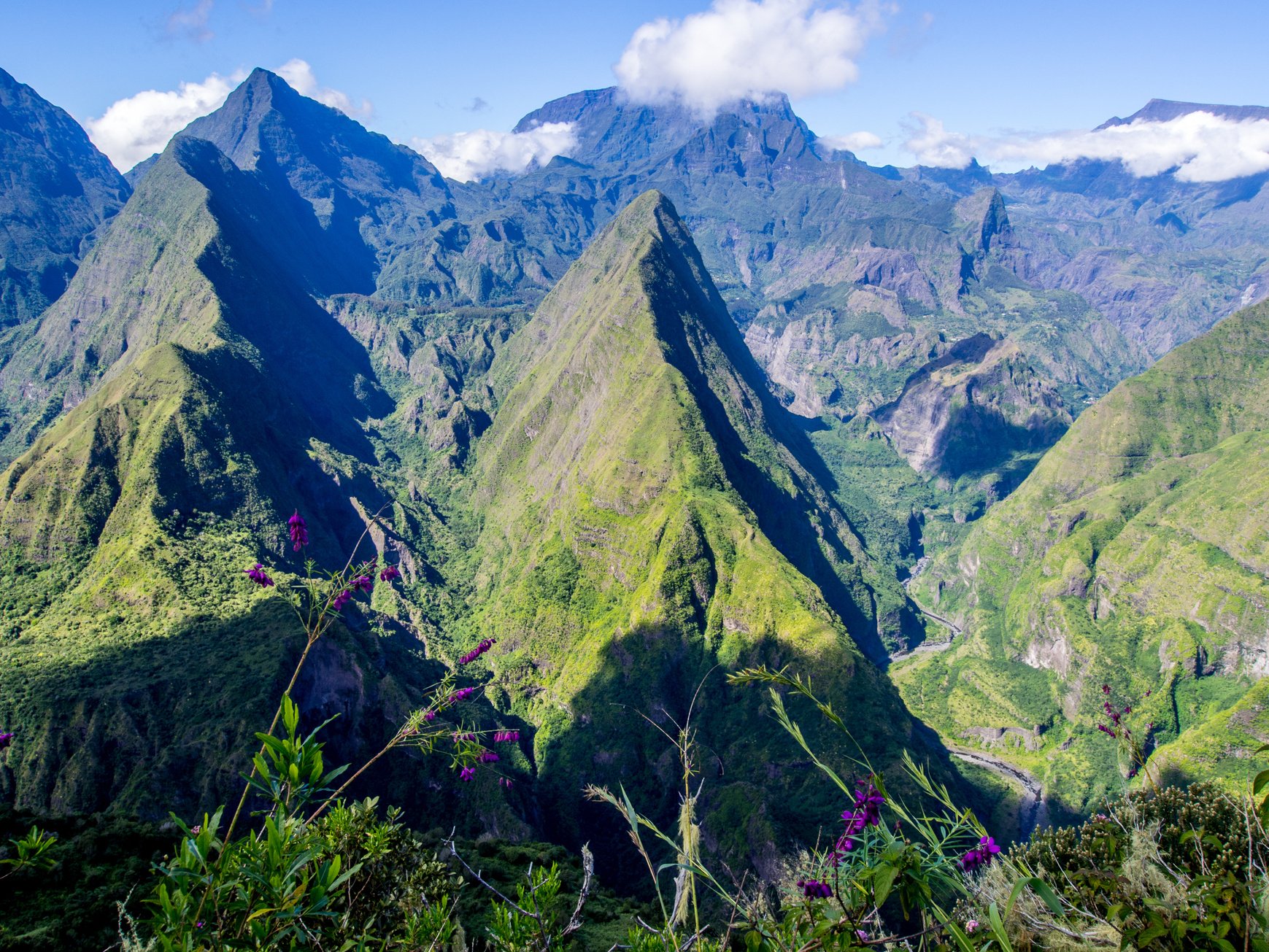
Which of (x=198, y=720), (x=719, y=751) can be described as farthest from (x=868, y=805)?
(x=719, y=751)

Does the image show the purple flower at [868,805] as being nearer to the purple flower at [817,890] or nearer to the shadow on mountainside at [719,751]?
the purple flower at [817,890]

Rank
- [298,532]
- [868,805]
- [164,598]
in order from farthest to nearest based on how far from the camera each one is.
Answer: [164,598]
[298,532]
[868,805]

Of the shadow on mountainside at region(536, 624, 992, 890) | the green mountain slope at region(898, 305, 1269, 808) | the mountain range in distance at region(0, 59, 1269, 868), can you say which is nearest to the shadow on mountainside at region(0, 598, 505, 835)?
the mountain range in distance at region(0, 59, 1269, 868)

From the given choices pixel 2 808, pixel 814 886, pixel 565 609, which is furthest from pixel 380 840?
pixel 565 609

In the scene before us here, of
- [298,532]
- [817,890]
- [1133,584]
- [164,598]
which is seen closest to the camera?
[817,890]

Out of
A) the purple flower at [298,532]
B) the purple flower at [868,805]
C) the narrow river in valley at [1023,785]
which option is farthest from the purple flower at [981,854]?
the narrow river in valley at [1023,785]

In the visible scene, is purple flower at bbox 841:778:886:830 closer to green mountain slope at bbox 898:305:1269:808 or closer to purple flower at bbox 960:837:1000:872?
purple flower at bbox 960:837:1000:872

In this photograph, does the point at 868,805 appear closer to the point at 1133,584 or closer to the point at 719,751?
the point at 719,751

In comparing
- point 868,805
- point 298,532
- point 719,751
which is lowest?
point 719,751

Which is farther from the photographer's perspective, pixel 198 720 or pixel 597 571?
pixel 597 571
